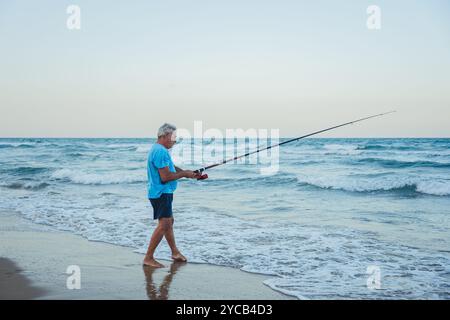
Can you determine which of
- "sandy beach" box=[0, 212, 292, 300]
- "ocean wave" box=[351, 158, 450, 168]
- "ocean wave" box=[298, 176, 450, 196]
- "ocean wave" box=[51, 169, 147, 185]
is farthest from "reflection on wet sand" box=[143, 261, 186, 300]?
"ocean wave" box=[351, 158, 450, 168]

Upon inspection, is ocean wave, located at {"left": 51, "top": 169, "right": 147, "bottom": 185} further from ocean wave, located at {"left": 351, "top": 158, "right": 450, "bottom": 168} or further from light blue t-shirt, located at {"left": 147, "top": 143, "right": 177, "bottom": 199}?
light blue t-shirt, located at {"left": 147, "top": 143, "right": 177, "bottom": 199}

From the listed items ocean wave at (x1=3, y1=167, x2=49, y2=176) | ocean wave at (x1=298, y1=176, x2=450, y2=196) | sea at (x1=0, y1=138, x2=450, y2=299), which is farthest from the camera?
ocean wave at (x1=3, y1=167, x2=49, y2=176)

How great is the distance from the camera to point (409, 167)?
20125 millimetres

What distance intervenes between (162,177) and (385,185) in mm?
10675

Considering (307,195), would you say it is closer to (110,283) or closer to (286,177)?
(286,177)

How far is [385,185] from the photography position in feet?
46.0

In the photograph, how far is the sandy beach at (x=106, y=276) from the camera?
4055 mm

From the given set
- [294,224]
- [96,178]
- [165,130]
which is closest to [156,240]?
[165,130]

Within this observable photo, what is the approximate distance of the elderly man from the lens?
15.9 feet

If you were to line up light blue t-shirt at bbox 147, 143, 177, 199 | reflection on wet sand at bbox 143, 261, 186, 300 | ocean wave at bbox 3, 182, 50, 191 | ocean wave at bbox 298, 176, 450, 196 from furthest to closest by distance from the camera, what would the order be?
ocean wave at bbox 3, 182, 50, 191
ocean wave at bbox 298, 176, 450, 196
light blue t-shirt at bbox 147, 143, 177, 199
reflection on wet sand at bbox 143, 261, 186, 300

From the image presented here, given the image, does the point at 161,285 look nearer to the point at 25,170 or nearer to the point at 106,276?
the point at 106,276

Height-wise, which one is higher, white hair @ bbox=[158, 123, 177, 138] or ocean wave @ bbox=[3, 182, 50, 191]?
white hair @ bbox=[158, 123, 177, 138]

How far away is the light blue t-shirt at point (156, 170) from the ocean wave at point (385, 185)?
367 inches

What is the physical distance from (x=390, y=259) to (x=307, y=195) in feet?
21.8
